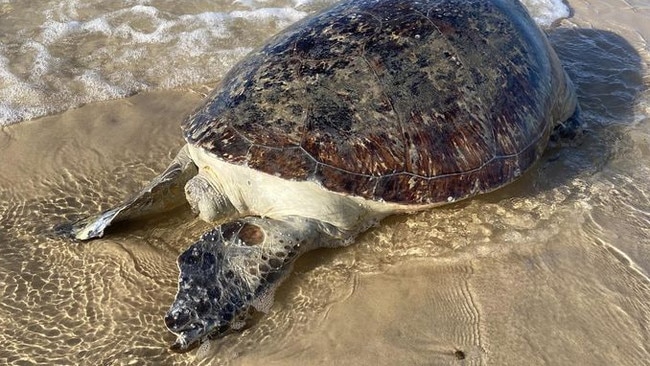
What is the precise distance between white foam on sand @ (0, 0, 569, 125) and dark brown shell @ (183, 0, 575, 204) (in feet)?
5.30

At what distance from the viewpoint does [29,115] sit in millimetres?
3883

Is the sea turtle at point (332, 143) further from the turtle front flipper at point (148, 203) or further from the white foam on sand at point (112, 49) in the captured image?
the white foam on sand at point (112, 49)

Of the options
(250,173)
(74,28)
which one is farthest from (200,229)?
(74,28)

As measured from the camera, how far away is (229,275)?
2.54 metres

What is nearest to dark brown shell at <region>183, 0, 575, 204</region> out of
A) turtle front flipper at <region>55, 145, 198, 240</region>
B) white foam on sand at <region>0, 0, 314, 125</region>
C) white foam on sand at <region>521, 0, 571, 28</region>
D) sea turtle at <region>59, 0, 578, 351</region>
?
sea turtle at <region>59, 0, 578, 351</region>

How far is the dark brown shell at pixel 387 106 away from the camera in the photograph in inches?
105

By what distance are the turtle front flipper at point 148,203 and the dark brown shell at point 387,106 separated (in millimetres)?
256

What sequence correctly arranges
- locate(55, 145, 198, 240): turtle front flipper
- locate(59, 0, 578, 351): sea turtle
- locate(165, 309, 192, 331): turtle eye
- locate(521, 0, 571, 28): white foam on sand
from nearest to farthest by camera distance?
locate(165, 309, 192, 331): turtle eye < locate(59, 0, 578, 351): sea turtle < locate(55, 145, 198, 240): turtle front flipper < locate(521, 0, 571, 28): white foam on sand

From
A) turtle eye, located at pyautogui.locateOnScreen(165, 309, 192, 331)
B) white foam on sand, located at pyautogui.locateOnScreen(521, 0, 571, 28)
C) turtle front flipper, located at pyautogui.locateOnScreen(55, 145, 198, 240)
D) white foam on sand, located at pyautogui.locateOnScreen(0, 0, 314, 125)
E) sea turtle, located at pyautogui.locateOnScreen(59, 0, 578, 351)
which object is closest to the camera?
turtle eye, located at pyautogui.locateOnScreen(165, 309, 192, 331)

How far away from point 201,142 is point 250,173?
11.7 inches

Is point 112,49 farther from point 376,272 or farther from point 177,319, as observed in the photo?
point 376,272

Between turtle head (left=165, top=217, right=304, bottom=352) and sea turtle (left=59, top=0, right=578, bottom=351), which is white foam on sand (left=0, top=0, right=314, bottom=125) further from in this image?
turtle head (left=165, top=217, right=304, bottom=352)

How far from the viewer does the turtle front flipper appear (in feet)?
9.41

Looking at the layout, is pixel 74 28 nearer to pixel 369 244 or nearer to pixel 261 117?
pixel 261 117
